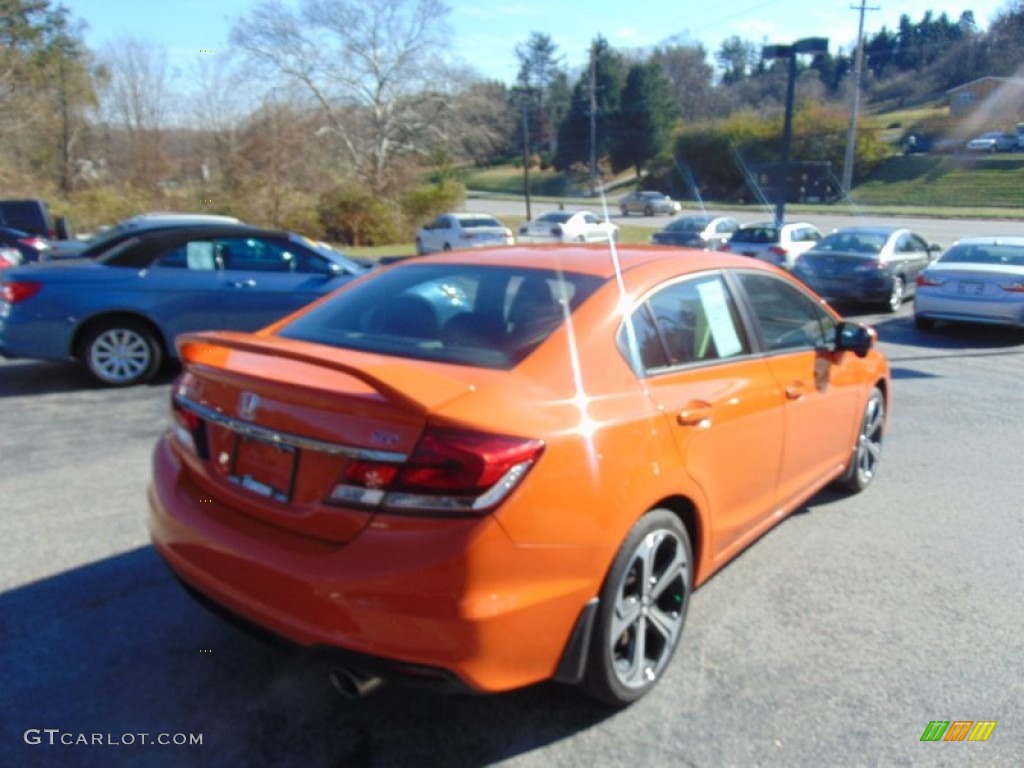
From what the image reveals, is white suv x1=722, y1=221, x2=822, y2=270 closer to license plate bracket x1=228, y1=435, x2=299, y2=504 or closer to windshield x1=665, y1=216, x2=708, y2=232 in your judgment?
windshield x1=665, y1=216, x2=708, y2=232

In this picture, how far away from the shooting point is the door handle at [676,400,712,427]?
9.87ft

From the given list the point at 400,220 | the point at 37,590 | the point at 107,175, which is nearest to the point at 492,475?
the point at 37,590

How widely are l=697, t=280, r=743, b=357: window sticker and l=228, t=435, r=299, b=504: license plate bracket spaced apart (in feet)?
6.30

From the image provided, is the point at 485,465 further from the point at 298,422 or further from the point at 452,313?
the point at 452,313

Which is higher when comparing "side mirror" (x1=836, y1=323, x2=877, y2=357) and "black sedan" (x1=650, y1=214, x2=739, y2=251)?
"side mirror" (x1=836, y1=323, x2=877, y2=357)

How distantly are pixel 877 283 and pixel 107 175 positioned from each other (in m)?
30.2

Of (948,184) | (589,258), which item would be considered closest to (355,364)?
(589,258)

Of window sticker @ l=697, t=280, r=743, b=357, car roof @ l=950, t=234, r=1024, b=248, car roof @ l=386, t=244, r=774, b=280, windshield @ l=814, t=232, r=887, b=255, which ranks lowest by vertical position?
windshield @ l=814, t=232, r=887, b=255

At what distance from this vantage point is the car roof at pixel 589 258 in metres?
3.39

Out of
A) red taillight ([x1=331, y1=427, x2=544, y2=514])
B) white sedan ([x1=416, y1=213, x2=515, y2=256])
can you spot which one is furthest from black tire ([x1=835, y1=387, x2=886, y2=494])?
white sedan ([x1=416, y1=213, x2=515, y2=256])

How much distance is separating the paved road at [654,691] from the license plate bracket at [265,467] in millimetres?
714

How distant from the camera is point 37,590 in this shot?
3.58 metres

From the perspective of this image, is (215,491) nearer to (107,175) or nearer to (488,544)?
(488,544)

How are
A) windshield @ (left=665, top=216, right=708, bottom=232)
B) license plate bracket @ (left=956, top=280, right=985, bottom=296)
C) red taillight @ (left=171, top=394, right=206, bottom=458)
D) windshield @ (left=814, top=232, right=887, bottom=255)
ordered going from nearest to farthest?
red taillight @ (left=171, top=394, right=206, bottom=458)
license plate bracket @ (left=956, top=280, right=985, bottom=296)
windshield @ (left=814, top=232, right=887, bottom=255)
windshield @ (left=665, top=216, right=708, bottom=232)
